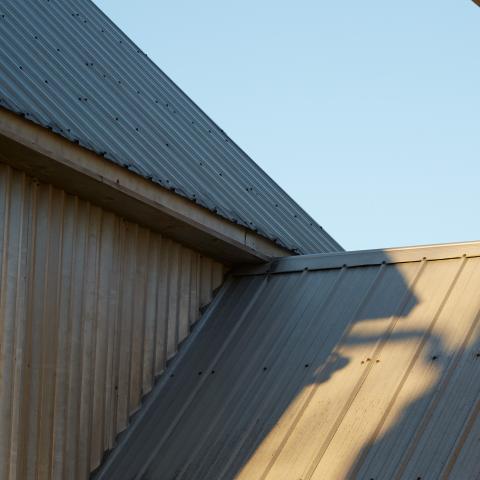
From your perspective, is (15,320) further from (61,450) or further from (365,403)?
Answer: (365,403)

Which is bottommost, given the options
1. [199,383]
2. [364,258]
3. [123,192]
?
[199,383]

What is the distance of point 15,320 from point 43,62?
3.44m

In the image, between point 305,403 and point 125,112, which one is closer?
point 305,403

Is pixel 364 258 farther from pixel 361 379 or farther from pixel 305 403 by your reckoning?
pixel 305 403

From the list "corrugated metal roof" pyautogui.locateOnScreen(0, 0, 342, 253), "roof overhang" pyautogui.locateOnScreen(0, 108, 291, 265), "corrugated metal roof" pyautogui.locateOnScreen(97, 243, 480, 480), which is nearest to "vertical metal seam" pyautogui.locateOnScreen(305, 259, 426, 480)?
"corrugated metal roof" pyautogui.locateOnScreen(97, 243, 480, 480)

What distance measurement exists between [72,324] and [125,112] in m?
3.30

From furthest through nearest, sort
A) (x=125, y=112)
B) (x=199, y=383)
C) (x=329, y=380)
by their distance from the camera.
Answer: (x=125, y=112)
(x=199, y=383)
(x=329, y=380)

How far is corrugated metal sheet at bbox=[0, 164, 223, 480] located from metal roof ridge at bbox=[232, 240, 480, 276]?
1273 millimetres

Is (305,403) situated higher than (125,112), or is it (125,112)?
(125,112)

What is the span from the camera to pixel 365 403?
12.0 meters

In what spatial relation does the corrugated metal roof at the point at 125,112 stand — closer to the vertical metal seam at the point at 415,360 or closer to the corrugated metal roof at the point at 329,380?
the corrugated metal roof at the point at 329,380

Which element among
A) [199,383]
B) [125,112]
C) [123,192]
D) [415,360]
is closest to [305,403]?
[415,360]

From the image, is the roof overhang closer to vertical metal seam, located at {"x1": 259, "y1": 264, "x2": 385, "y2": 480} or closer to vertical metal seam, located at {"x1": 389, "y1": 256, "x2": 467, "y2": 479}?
vertical metal seam, located at {"x1": 259, "y1": 264, "x2": 385, "y2": 480}

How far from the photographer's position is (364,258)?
1424 centimetres
